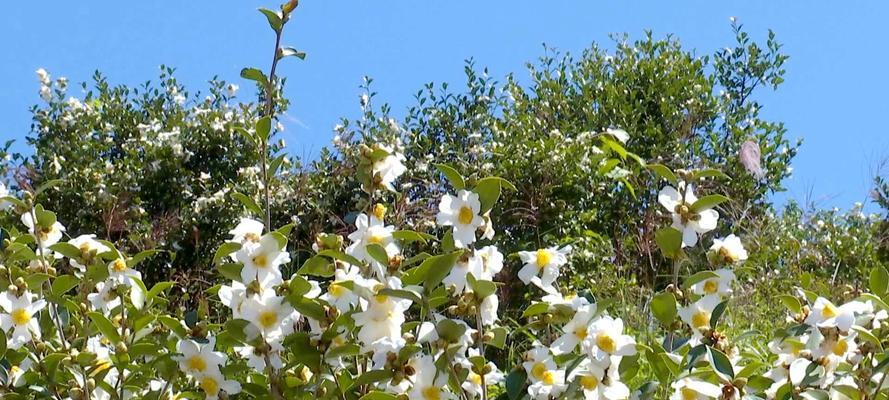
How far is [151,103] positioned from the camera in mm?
7781

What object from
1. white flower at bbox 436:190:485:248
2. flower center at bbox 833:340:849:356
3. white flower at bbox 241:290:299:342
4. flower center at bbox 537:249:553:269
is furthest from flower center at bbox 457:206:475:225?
flower center at bbox 833:340:849:356

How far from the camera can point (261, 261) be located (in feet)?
7.08

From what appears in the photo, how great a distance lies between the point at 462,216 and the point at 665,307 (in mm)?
382

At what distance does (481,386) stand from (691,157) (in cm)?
583

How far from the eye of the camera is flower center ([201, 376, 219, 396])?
228 cm

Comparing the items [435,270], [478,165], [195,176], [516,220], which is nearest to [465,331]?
[435,270]

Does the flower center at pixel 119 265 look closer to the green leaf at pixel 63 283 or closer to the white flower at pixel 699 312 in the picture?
the green leaf at pixel 63 283

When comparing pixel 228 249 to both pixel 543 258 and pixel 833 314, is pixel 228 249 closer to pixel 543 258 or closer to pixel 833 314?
pixel 543 258

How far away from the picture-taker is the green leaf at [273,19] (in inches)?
90.2

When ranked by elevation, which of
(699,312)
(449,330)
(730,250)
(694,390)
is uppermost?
(730,250)

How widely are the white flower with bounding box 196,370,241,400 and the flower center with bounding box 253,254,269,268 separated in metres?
0.25

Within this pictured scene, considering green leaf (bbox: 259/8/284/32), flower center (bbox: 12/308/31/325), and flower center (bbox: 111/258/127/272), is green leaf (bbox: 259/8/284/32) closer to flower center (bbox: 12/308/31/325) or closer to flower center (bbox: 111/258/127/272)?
flower center (bbox: 111/258/127/272)

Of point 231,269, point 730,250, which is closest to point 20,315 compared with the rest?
point 231,269

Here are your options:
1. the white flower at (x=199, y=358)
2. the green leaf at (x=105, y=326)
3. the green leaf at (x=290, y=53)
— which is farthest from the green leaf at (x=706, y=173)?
the green leaf at (x=105, y=326)
